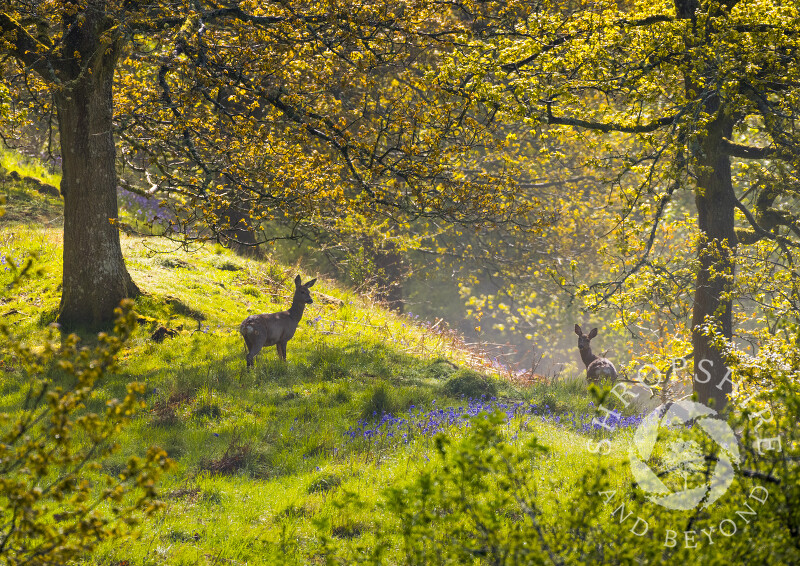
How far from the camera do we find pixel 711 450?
4.45 meters

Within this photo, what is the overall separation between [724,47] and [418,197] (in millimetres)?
5594

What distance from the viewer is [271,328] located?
11828 mm

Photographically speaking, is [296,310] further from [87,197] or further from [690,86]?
[690,86]

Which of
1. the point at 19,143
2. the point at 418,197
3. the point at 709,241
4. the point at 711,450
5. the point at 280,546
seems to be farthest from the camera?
the point at 19,143

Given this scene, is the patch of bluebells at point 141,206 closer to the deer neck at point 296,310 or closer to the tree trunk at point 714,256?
the deer neck at point 296,310

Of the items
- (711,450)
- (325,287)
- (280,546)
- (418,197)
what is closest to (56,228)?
(325,287)

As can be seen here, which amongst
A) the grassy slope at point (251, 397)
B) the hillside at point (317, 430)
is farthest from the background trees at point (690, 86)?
the grassy slope at point (251, 397)

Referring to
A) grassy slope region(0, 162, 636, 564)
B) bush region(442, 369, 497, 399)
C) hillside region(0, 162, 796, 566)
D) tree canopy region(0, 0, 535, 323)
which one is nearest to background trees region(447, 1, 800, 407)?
tree canopy region(0, 0, 535, 323)

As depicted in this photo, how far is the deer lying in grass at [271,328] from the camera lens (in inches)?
453

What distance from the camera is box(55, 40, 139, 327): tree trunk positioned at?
1195 centimetres

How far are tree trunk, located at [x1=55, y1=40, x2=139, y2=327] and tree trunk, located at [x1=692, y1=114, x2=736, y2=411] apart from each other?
11.6 m

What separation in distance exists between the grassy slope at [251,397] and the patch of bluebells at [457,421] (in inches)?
8.6

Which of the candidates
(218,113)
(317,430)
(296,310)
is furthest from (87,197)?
(317,430)

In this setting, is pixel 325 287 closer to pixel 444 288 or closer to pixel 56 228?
pixel 56 228
